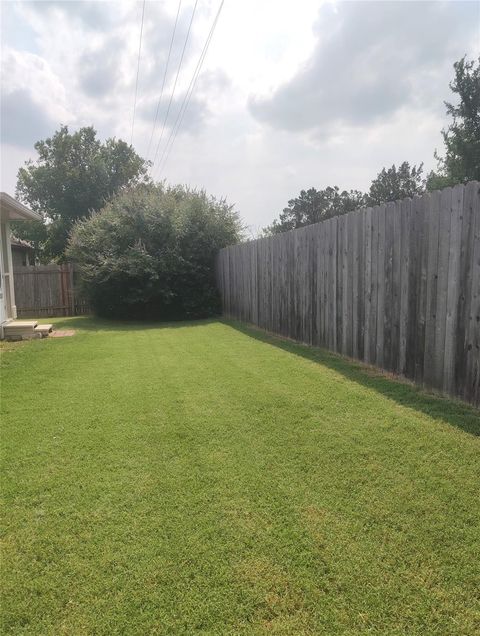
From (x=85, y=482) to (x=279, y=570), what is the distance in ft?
4.76

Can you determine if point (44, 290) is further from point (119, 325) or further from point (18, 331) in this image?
point (18, 331)

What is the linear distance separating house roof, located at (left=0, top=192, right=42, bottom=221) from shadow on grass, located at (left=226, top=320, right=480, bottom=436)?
6595 mm

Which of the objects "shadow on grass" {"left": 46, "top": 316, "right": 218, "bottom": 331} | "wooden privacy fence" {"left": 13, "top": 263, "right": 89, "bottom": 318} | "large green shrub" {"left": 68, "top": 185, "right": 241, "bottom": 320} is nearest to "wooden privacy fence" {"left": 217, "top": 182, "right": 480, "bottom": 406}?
"shadow on grass" {"left": 46, "top": 316, "right": 218, "bottom": 331}

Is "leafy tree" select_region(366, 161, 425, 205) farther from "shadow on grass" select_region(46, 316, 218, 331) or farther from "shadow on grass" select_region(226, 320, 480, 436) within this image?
"shadow on grass" select_region(226, 320, 480, 436)

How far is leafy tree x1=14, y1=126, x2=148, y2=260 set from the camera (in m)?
26.4

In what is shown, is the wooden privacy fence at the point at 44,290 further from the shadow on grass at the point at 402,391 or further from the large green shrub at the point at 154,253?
the shadow on grass at the point at 402,391

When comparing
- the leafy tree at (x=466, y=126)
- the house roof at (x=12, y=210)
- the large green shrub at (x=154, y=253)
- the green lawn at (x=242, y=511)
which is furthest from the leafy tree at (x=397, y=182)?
the green lawn at (x=242, y=511)

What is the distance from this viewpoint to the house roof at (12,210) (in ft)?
29.8

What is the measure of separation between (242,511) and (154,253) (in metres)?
10.8

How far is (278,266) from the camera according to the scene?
8.28m

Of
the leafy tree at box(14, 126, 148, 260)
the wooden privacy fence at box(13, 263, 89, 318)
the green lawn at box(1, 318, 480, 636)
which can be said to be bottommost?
the green lawn at box(1, 318, 480, 636)

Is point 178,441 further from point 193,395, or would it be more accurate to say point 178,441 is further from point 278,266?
point 278,266

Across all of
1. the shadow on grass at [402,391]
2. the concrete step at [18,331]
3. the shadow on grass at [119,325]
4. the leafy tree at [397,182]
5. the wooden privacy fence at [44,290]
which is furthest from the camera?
the leafy tree at [397,182]

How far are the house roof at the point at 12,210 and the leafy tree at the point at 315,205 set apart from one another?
39491 mm
